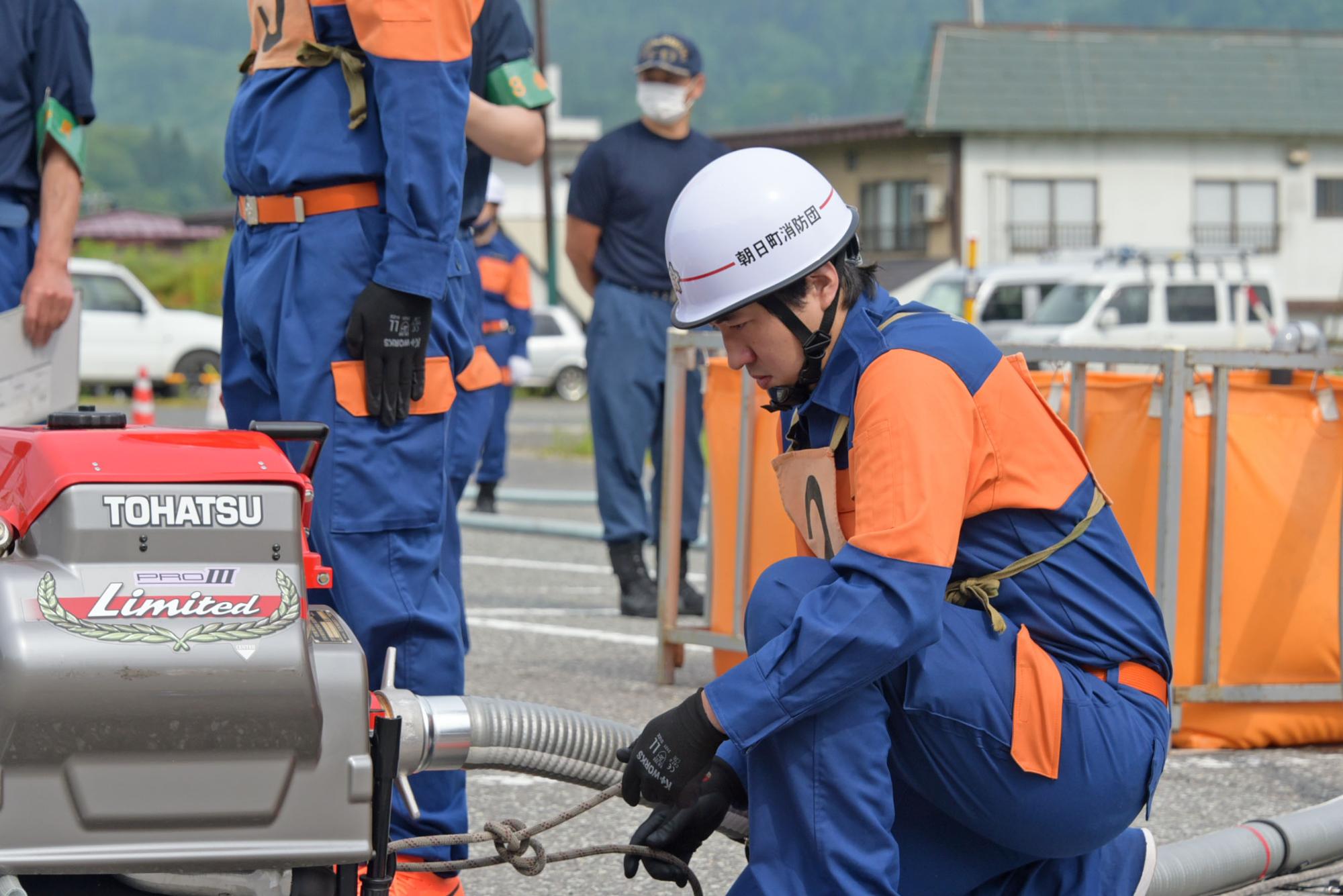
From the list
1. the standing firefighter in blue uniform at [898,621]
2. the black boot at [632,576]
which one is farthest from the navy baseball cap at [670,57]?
the standing firefighter in blue uniform at [898,621]

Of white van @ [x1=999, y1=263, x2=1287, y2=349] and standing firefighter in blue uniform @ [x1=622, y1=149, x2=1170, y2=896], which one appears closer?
standing firefighter in blue uniform @ [x1=622, y1=149, x2=1170, y2=896]

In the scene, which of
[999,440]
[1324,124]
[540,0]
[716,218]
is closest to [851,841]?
[999,440]

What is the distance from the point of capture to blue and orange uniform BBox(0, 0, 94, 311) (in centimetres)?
455

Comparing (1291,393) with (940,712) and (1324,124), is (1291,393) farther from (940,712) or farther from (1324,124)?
(1324,124)

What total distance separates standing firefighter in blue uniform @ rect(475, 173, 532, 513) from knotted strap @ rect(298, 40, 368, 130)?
686cm

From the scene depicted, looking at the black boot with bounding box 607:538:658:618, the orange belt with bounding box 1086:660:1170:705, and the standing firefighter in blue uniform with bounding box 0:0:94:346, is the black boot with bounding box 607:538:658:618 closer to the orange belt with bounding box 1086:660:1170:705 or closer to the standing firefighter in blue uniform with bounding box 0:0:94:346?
the standing firefighter in blue uniform with bounding box 0:0:94:346

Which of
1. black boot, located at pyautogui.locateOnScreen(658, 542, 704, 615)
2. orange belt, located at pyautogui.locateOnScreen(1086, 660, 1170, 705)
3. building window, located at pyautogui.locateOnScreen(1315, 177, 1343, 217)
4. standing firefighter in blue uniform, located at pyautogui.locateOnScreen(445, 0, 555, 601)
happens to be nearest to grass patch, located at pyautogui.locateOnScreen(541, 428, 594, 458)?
black boot, located at pyautogui.locateOnScreen(658, 542, 704, 615)

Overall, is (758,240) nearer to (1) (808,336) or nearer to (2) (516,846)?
(1) (808,336)

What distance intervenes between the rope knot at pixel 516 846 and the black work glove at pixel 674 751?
1.09ft

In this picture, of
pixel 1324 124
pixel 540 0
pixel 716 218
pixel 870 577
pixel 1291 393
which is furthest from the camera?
pixel 1324 124

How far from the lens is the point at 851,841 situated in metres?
2.73

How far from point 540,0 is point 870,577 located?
28.2m

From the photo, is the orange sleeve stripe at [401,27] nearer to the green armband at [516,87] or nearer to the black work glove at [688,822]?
the green armband at [516,87]

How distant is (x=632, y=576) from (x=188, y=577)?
192 inches
